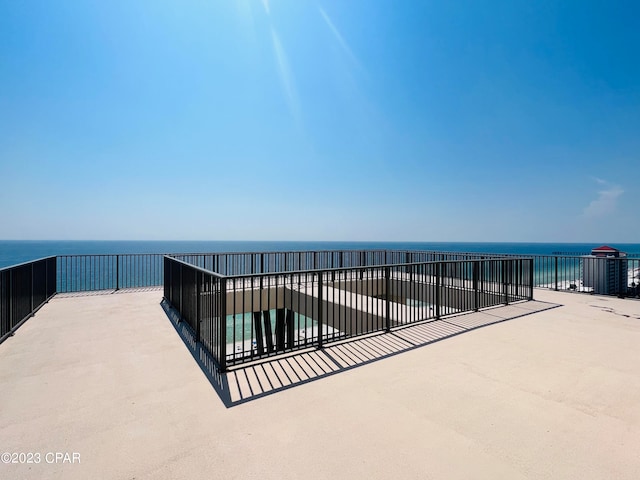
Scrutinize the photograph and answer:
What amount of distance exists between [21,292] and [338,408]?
6530 mm

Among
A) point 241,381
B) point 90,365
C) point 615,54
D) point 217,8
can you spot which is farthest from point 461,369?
point 615,54

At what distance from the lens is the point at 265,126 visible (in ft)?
42.7

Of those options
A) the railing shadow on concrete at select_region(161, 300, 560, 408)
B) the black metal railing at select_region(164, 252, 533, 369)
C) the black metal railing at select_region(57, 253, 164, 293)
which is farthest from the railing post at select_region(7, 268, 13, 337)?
the black metal railing at select_region(164, 252, 533, 369)

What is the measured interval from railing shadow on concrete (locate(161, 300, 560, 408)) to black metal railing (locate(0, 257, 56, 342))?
2398 mm

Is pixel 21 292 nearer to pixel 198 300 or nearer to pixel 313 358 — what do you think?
pixel 198 300

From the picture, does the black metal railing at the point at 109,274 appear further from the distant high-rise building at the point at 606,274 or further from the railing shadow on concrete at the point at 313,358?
the distant high-rise building at the point at 606,274

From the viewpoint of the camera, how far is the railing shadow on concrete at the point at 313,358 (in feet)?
9.58

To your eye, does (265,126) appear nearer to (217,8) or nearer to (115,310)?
(217,8)

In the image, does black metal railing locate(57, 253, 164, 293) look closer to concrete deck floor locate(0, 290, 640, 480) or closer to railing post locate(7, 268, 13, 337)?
railing post locate(7, 268, 13, 337)

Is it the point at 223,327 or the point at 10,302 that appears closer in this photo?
the point at 223,327

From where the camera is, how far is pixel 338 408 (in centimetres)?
246

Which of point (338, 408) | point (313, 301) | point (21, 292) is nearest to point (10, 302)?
Result: point (21, 292)

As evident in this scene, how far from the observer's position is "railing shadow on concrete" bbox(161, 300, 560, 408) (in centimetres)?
292

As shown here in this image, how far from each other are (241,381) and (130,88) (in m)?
10.6
